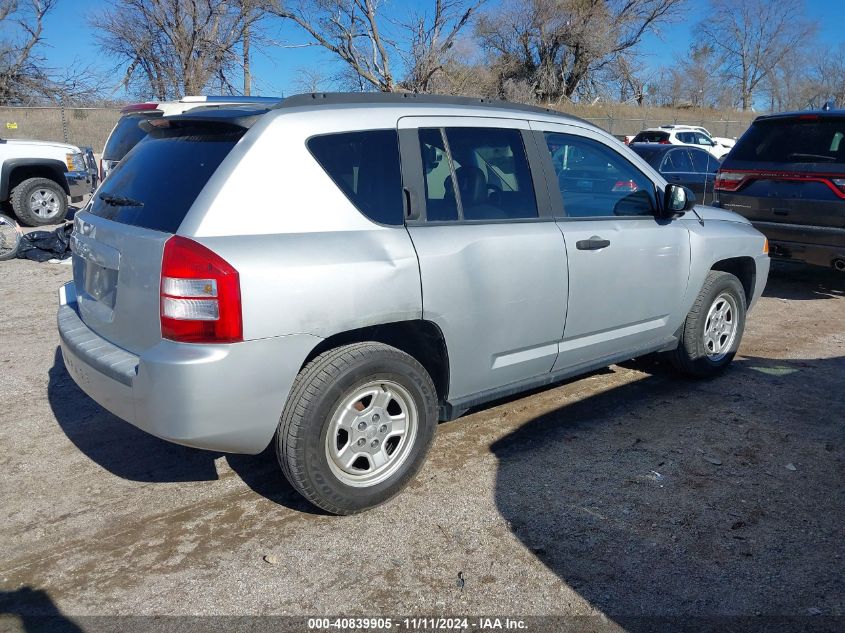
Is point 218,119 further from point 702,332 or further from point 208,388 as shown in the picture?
point 702,332

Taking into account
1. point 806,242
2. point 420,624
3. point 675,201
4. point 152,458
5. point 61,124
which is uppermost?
point 61,124

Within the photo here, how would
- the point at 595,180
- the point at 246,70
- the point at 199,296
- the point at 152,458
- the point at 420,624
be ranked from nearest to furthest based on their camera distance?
the point at 420,624
the point at 199,296
the point at 152,458
the point at 595,180
the point at 246,70

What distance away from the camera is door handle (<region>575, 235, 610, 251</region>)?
4176mm

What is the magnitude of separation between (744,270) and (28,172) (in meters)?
11.1

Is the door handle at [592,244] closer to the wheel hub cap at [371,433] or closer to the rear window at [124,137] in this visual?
the wheel hub cap at [371,433]

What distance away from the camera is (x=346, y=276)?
3.21m

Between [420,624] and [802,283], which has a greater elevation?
[802,283]

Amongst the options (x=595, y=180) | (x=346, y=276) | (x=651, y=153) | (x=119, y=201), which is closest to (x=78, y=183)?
(x=651, y=153)

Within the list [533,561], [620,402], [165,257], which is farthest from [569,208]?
Result: [165,257]

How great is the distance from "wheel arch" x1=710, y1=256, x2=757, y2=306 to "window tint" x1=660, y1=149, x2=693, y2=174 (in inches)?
280

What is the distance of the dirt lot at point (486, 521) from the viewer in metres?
2.93

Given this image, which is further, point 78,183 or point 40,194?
point 78,183

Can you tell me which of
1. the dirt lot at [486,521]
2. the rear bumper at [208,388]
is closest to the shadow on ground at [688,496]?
the dirt lot at [486,521]

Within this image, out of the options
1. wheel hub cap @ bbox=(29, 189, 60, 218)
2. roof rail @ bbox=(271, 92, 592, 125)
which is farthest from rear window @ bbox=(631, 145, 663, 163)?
wheel hub cap @ bbox=(29, 189, 60, 218)
